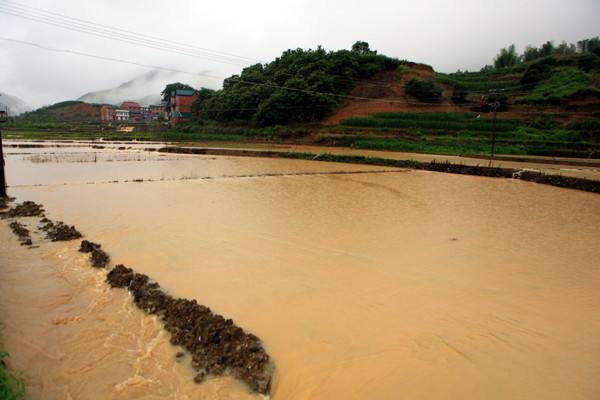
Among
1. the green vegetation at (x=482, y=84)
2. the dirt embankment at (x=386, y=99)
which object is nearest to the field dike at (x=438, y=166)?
the dirt embankment at (x=386, y=99)

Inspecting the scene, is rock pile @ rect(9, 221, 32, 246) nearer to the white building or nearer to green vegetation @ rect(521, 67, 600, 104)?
green vegetation @ rect(521, 67, 600, 104)

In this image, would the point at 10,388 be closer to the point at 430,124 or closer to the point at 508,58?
the point at 430,124

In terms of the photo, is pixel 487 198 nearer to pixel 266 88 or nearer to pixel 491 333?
pixel 491 333

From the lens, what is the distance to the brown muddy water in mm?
3760

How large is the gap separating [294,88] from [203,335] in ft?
127

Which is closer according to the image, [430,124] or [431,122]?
[430,124]

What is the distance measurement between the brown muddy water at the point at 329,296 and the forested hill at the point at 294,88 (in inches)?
1166

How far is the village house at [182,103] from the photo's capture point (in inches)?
2211

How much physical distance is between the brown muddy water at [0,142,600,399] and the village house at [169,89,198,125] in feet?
154

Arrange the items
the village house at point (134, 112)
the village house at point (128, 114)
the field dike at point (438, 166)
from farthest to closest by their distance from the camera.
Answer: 1. the village house at point (128, 114)
2. the village house at point (134, 112)
3. the field dike at point (438, 166)

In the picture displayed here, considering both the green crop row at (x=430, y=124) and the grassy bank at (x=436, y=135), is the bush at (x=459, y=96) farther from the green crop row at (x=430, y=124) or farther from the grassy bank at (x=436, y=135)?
the green crop row at (x=430, y=124)

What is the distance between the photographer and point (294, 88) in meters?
40.2

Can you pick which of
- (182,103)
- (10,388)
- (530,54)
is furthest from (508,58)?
(10,388)

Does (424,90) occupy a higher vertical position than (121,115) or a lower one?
higher
